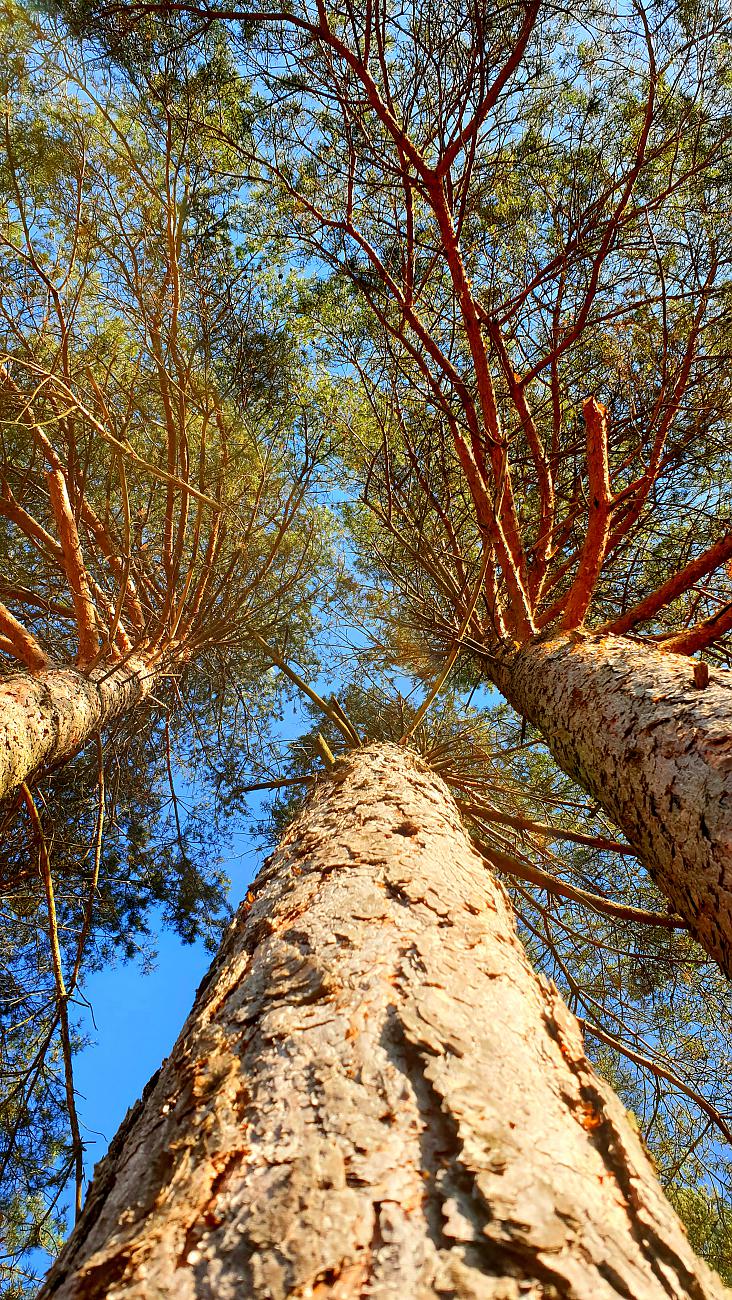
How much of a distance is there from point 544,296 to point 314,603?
8.90 ft

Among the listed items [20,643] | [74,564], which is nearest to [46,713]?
[20,643]

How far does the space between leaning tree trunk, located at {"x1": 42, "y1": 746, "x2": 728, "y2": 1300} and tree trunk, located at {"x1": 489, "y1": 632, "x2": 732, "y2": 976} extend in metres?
0.41

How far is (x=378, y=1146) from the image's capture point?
72 centimetres

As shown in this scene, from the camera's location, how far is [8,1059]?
3.98 metres

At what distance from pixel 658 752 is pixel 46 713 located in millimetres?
2383

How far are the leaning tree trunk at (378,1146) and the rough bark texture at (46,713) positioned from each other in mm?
1695

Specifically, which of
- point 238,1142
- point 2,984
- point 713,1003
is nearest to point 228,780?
point 2,984

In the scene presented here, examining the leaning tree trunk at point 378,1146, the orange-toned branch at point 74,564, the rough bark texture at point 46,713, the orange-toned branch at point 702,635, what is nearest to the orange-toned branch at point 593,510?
the orange-toned branch at point 702,635

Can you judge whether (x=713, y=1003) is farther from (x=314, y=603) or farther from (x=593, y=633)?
(x=314, y=603)

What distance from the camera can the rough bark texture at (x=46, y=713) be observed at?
261 cm

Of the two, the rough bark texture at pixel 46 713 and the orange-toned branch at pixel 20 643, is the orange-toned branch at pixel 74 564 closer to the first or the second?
the rough bark texture at pixel 46 713

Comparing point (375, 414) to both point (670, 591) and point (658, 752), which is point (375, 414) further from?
point (658, 752)

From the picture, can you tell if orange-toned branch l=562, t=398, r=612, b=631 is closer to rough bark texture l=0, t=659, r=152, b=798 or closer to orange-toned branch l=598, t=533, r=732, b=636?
orange-toned branch l=598, t=533, r=732, b=636

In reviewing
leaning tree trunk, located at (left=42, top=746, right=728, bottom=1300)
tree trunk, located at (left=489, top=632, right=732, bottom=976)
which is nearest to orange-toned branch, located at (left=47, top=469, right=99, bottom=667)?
tree trunk, located at (left=489, top=632, right=732, bottom=976)
